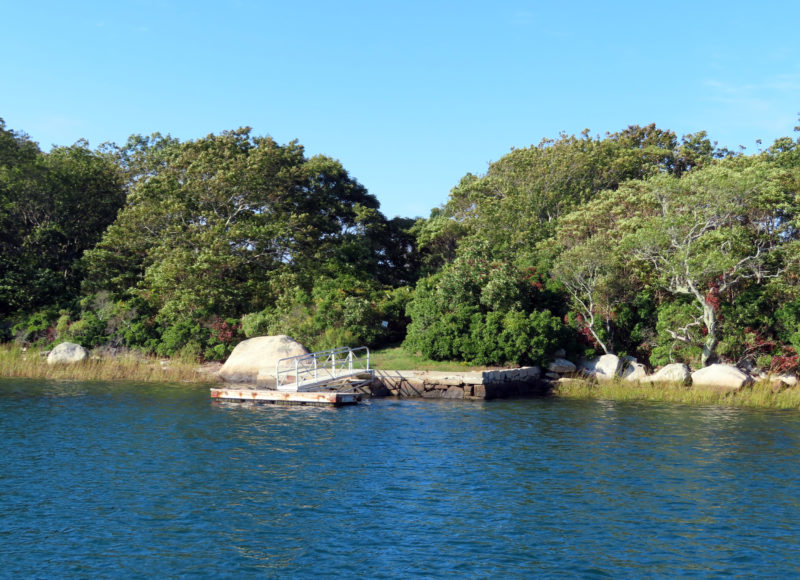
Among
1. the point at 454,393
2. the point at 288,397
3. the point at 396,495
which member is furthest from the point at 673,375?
the point at 396,495

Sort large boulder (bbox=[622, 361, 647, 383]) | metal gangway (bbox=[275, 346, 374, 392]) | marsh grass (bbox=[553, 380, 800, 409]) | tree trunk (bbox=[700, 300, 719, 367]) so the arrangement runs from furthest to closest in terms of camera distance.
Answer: large boulder (bbox=[622, 361, 647, 383]), tree trunk (bbox=[700, 300, 719, 367]), metal gangway (bbox=[275, 346, 374, 392]), marsh grass (bbox=[553, 380, 800, 409])

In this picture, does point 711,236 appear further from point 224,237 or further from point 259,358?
point 224,237

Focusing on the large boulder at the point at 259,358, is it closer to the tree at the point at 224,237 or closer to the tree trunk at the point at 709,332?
the tree at the point at 224,237

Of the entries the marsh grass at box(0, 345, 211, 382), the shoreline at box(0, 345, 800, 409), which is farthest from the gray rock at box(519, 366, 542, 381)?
the marsh grass at box(0, 345, 211, 382)

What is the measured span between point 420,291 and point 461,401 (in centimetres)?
975

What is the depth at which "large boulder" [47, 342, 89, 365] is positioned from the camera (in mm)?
40844

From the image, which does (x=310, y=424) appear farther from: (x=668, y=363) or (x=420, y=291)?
(x=668, y=363)

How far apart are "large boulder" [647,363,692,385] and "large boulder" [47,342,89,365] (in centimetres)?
3077

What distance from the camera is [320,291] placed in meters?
43.6

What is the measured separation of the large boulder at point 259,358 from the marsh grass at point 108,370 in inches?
78.7

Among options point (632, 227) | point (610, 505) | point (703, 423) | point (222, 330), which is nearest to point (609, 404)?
point (703, 423)

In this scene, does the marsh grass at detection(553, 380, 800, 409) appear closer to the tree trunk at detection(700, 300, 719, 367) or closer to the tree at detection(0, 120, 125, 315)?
the tree trunk at detection(700, 300, 719, 367)

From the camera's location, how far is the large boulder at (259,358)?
36.4 m

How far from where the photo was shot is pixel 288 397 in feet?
99.5
